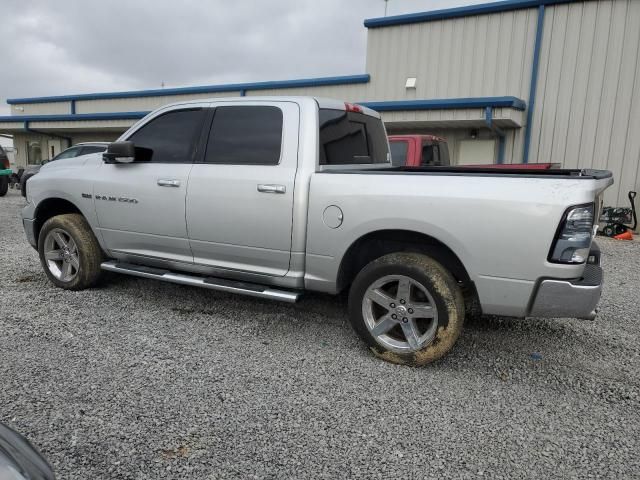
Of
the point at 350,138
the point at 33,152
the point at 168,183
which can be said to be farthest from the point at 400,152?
the point at 33,152

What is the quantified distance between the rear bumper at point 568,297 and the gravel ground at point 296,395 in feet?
1.82

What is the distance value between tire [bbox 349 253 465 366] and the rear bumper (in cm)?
51

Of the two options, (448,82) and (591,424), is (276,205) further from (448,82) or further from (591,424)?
(448,82)

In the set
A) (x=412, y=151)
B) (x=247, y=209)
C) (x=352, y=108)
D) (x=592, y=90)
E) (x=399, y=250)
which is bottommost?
(x=399, y=250)

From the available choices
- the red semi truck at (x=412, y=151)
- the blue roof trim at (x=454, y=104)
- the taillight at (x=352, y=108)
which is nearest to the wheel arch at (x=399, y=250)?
the taillight at (x=352, y=108)

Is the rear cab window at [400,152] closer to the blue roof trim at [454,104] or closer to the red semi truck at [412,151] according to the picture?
the red semi truck at [412,151]

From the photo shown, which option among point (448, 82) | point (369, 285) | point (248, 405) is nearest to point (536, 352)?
point (369, 285)

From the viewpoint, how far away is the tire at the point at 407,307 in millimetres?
3316

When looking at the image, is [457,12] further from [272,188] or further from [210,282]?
[210,282]

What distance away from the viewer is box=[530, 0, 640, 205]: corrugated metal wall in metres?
11.8

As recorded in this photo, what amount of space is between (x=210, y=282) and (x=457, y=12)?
12.1 metres

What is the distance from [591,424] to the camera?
9.28 feet

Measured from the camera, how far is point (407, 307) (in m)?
3.45

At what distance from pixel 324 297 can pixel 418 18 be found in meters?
11.4
